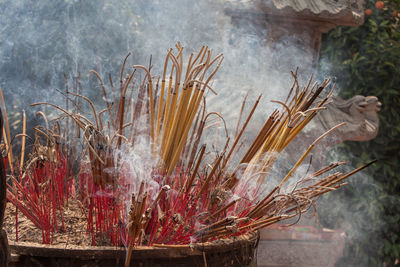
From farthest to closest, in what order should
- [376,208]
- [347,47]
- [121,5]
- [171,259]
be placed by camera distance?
[347,47] < [376,208] < [121,5] < [171,259]

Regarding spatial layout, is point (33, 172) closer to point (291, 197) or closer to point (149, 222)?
point (149, 222)

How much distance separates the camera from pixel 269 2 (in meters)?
2.20

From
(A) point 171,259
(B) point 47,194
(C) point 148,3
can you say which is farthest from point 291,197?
(C) point 148,3

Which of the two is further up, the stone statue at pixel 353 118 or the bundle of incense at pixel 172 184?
the stone statue at pixel 353 118

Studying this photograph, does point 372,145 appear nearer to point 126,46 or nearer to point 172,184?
point 126,46

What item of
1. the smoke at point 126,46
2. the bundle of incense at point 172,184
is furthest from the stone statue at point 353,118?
the bundle of incense at point 172,184

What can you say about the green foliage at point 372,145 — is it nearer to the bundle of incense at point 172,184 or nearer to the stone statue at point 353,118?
the stone statue at point 353,118

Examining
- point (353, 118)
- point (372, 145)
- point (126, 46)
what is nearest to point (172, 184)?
point (126, 46)

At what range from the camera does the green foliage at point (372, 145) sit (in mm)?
2852

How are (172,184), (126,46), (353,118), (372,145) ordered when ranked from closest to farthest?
(172,184), (126,46), (353,118), (372,145)

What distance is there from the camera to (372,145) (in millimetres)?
2977

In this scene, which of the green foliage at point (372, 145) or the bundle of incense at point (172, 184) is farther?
the green foliage at point (372, 145)

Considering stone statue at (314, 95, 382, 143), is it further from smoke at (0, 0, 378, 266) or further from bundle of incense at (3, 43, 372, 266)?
bundle of incense at (3, 43, 372, 266)

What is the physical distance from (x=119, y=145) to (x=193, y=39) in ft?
4.57
